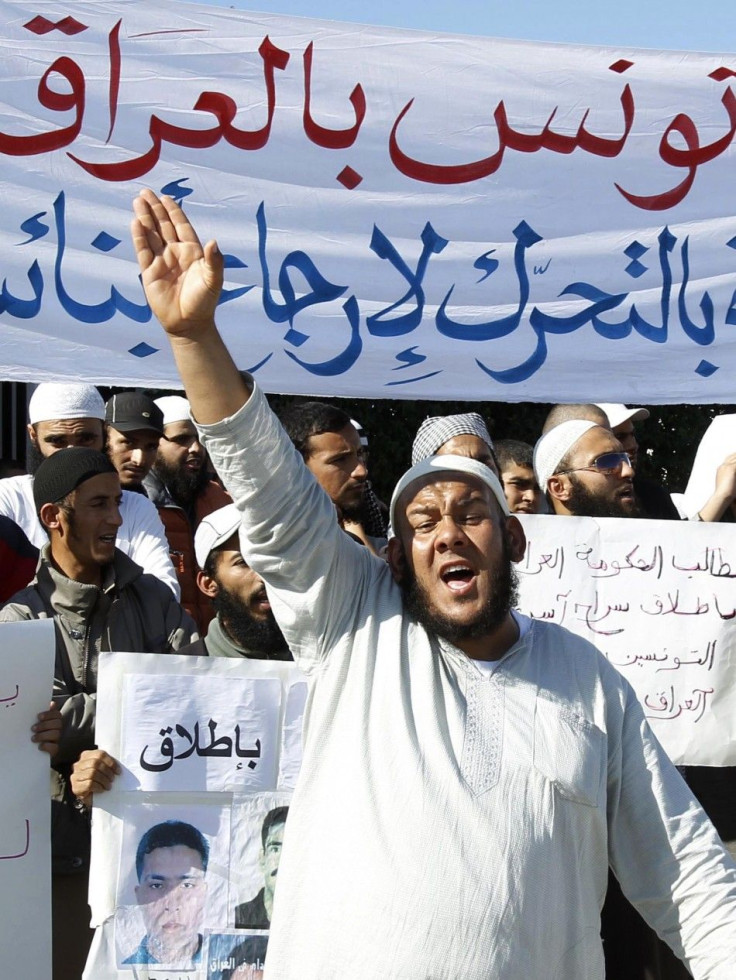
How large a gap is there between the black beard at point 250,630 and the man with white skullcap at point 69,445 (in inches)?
32.6

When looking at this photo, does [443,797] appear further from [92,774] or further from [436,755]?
[92,774]

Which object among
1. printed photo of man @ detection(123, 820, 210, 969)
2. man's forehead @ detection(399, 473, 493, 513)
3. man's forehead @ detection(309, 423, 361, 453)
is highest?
man's forehead @ detection(309, 423, 361, 453)

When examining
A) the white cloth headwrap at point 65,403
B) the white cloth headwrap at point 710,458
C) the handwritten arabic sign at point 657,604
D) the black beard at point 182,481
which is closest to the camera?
the handwritten arabic sign at point 657,604

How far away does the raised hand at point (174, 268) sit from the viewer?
7.84 ft

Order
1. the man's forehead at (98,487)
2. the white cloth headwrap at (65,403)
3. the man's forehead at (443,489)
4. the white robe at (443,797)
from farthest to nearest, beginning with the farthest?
the white cloth headwrap at (65,403)
the man's forehead at (98,487)
the man's forehead at (443,489)
the white robe at (443,797)

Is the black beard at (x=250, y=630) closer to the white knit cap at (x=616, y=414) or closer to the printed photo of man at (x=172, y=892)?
the printed photo of man at (x=172, y=892)

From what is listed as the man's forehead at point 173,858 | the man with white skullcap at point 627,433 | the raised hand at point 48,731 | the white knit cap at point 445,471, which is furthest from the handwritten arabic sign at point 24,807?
the man with white skullcap at point 627,433

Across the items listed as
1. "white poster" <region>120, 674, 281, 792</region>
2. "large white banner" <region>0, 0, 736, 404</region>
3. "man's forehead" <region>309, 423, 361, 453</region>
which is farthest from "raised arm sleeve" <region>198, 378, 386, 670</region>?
"man's forehead" <region>309, 423, 361, 453</region>

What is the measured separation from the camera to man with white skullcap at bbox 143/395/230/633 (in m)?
5.07

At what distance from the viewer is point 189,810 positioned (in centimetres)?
330

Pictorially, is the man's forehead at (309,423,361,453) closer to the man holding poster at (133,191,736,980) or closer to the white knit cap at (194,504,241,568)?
the white knit cap at (194,504,241,568)

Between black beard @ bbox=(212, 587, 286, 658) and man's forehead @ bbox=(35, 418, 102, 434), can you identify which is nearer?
black beard @ bbox=(212, 587, 286, 658)

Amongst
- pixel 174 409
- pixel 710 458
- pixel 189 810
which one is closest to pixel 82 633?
pixel 189 810

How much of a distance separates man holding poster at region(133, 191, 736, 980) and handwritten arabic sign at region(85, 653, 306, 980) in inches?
30.0
